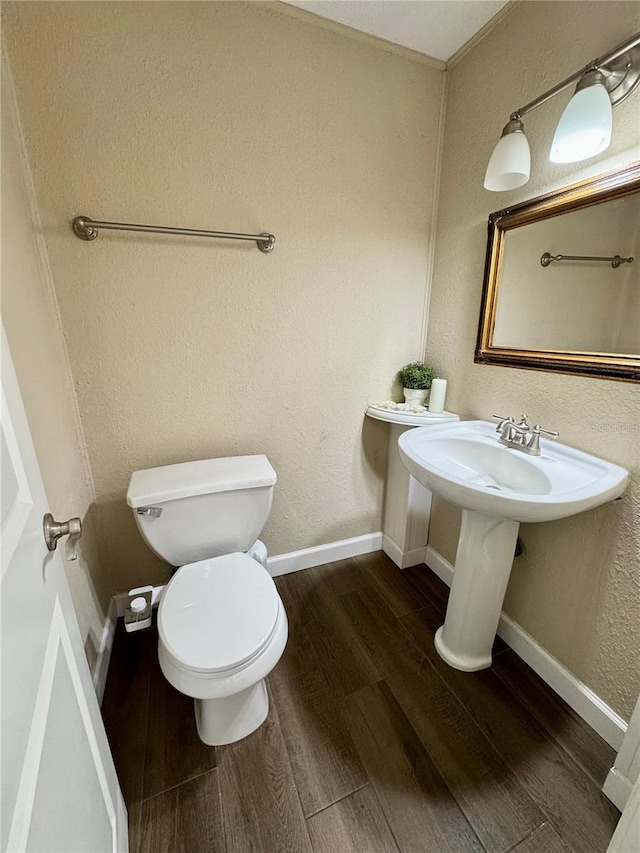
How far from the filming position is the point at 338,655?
4.49ft

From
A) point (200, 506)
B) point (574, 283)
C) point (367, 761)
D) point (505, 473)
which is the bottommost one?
point (367, 761)

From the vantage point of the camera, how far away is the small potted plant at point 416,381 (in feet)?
5.43

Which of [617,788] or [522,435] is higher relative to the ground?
[522,435]

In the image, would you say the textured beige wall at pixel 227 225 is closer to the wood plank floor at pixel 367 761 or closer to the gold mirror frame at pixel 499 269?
the gold mirror frame at pixel 499 269

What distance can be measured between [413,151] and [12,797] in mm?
2090

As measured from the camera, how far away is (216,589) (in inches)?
43.6

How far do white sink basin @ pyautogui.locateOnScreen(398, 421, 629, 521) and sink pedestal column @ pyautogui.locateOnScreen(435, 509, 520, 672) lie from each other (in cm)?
15

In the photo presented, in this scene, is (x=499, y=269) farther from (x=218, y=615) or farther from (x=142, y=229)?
(x=218, y=615)

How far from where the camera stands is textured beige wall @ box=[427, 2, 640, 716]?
1.01 metres

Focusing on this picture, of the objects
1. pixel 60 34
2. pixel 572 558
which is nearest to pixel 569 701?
pixel 572 558

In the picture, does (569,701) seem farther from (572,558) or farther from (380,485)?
(380,485)

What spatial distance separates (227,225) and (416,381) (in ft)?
3.34

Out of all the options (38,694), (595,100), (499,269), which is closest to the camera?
(38,694)

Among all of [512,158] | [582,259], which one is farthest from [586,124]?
[582,259]
